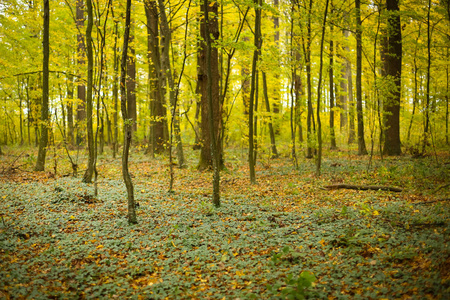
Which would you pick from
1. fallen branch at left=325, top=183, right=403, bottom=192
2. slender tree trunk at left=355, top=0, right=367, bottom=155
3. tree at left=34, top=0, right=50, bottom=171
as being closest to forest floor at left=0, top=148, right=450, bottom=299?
fallen branch at left=325, top=183, right=403, bottom=192

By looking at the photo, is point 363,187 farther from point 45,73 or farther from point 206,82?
point 45,73

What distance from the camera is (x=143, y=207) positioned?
6812 millimetres

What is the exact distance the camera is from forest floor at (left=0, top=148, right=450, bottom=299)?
3.36 metres

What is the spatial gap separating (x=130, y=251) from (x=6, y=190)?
5663mm

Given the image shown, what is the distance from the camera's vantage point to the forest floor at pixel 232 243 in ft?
11.0

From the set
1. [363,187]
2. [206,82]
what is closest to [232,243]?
[363,187]

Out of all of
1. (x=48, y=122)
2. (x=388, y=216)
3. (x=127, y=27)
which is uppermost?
(x=127, y=27)

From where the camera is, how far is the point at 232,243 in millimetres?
4773

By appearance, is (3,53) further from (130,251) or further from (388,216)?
(388,216)

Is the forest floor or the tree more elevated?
the tree

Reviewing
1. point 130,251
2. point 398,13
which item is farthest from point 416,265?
point 398,13

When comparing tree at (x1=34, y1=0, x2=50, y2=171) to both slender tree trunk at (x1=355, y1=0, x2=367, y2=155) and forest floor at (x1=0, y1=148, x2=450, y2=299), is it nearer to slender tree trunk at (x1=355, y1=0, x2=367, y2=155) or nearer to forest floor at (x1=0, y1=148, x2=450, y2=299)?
forest floor at (x1=0, y1=148, x2=450, y2=299)

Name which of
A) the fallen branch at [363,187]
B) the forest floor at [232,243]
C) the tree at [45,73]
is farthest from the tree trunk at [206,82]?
the tree at [45,73]

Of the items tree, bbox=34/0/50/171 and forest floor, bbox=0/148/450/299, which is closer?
forest floor, bbox=0/148/450/299
